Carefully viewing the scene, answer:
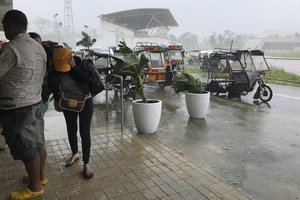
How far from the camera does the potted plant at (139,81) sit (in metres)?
5.30

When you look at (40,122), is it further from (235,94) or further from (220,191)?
(235,94)

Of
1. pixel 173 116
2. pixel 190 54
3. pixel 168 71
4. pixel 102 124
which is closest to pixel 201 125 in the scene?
pixel 173 116

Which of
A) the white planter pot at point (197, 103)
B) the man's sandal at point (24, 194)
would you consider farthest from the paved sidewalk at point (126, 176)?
the white planter pot at point (197, 103)

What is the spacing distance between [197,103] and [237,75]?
3823mm

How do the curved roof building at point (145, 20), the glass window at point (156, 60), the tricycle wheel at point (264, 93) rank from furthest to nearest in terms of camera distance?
the curved roof building at point (145, 20), the glass window at point (156, 60), the tricycle wheel at point (264, 93)

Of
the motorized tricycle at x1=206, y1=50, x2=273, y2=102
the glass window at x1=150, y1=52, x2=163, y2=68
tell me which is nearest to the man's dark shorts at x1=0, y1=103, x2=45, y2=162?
the motorized tricycle at x1=206, y1=50, x2=273, y2=102

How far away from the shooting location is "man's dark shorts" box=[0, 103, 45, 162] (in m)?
2.60

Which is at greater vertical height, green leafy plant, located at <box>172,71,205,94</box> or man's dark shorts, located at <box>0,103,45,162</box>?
man's dark shorts, located at <box>0,103,45,162</box>

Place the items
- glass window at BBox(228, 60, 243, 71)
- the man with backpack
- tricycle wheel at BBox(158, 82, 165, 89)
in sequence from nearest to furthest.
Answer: the man with backpack → glass window at BBox(228, 60, 243, 71) → tricycle wheel at BBox(158, 82, 165, 89)

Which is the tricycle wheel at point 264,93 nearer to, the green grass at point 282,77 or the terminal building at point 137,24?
the green grass at point 282,77

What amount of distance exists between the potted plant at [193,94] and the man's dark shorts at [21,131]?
440 cm

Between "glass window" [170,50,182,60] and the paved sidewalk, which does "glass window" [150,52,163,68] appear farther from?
the paved sidewalk

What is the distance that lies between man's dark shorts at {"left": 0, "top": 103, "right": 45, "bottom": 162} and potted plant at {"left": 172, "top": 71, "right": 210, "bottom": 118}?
440 centimetres

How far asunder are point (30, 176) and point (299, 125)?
593 cm
